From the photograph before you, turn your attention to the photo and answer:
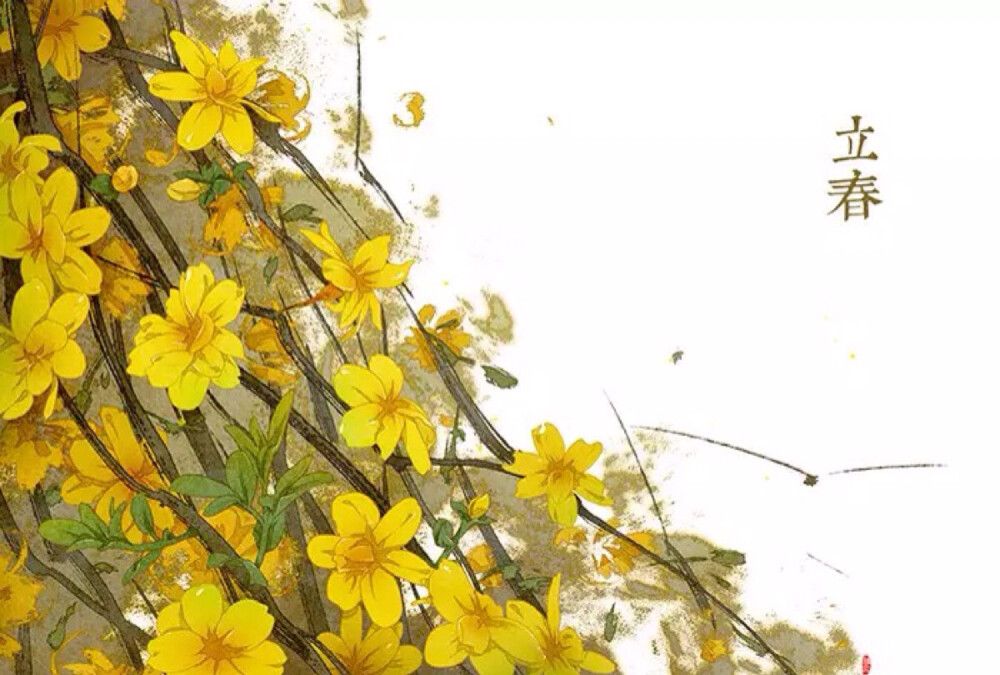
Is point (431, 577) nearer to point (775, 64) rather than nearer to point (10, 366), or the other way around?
point (10, 366)

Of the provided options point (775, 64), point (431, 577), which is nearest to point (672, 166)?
point (775, 64)

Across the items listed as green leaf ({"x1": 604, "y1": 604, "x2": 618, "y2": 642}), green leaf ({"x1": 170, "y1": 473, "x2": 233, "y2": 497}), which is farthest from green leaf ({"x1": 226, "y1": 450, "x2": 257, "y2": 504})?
green leaf ({"x1": 604, "y1": 604, "x2": 618, "y2": 642})

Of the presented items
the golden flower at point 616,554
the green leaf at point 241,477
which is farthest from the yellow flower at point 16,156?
the golden flower at point 616,554

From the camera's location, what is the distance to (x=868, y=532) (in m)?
0.85

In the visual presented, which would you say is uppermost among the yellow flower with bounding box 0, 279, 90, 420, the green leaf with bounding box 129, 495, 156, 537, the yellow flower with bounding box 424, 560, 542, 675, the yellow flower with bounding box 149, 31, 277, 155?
the yellow flower with bounding box 149, 31, 277, 155

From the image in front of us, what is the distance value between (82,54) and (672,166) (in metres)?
0.60

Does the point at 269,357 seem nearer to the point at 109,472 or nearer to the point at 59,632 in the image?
the point at 109,472

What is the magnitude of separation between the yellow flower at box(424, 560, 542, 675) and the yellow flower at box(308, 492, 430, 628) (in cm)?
3

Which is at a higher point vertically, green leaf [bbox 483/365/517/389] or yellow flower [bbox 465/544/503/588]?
green leaf [bbox 483/365/517/389]

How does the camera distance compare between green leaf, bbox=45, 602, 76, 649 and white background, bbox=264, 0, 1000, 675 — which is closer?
white background, bbox=264, 0, 1000, 675

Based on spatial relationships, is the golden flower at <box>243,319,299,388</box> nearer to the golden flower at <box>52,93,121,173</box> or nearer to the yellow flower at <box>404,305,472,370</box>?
the yellow flower at <box>404,305,472,370</box>

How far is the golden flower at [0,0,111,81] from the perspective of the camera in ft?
2.93

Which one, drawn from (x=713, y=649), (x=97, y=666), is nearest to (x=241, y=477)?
(x=97, y=666)

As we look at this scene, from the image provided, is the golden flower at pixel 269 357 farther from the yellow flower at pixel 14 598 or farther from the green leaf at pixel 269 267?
the yellow flower at pixel 14 598
